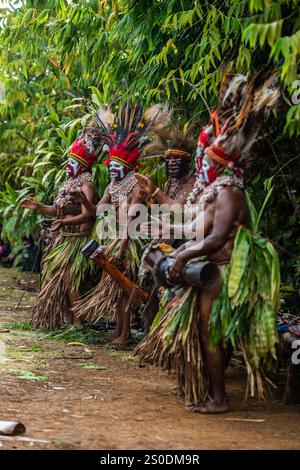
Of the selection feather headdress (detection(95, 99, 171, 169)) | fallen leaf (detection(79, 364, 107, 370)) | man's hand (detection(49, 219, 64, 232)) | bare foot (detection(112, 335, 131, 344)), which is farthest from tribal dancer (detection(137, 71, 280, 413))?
man's hand (detection(49, 219, 64, 232))

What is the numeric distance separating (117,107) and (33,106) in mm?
3832

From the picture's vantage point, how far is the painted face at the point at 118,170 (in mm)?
6324

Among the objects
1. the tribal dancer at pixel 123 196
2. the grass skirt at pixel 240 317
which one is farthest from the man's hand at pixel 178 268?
the tribal dancer at pixel 123 196

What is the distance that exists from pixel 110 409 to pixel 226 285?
0.97 m

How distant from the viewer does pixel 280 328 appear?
458cm

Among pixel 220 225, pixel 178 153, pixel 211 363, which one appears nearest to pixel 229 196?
pixel 220 225

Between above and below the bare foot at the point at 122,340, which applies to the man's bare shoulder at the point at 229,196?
above

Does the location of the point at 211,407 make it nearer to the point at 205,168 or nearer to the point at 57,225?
the point at 205,168

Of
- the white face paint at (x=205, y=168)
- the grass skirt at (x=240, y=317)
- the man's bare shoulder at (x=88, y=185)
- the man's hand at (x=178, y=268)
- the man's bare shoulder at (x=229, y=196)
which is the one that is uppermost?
the man's bare shoulder at (x=88, y=185)

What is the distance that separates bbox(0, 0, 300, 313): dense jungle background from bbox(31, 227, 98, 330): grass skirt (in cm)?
90

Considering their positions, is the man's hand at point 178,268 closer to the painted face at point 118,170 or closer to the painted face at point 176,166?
the painted face at point 176,166

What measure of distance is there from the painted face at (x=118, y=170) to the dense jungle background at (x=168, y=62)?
23.4 inches

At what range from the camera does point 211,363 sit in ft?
14.1
